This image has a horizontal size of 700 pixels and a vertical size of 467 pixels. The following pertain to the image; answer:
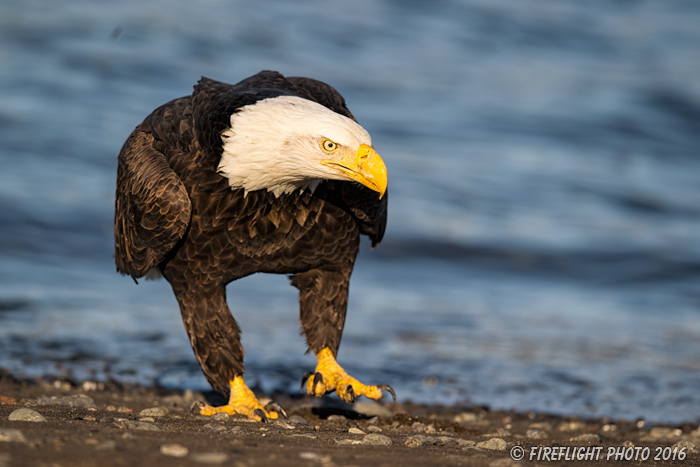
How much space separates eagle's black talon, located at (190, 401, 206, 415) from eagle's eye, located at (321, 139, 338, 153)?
5.90 feet

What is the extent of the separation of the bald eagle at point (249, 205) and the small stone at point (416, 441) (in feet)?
4.12

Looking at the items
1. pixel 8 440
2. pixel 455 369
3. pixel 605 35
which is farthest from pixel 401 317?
pixel 605 35

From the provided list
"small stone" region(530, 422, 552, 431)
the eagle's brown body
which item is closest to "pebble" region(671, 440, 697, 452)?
"small stone" region(530, 422, 552, 431)

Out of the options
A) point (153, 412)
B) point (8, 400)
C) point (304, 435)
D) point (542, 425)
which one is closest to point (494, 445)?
point (304, 435)

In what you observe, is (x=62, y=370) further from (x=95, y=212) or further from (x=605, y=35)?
(x=605, y=35)

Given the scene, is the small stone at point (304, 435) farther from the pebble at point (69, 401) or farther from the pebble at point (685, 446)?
the pebble at point (685, 446)

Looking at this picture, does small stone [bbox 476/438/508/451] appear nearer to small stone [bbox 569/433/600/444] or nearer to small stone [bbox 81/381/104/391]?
small stone [bbox 569/433/600/444]

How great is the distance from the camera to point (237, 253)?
18.2ft

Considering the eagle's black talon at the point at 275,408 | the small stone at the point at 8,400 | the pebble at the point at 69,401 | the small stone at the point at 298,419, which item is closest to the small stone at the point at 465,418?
the small stone at the point at 298,419

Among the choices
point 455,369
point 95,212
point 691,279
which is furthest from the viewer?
point 95,212

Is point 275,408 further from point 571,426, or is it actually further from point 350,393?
point 571,426

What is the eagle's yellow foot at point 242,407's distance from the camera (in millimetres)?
5656

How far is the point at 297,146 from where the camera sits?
493 centimetres

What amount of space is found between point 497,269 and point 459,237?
1.01 metres
